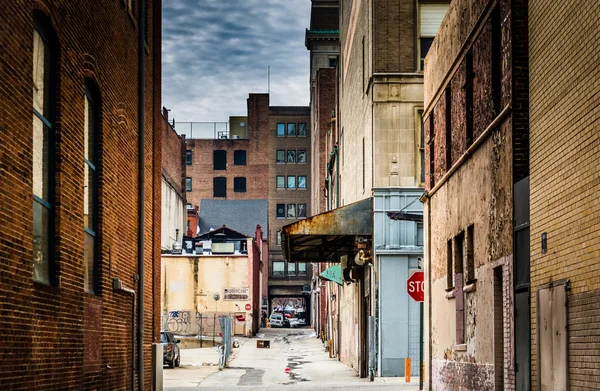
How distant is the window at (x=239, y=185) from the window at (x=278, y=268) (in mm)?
11102

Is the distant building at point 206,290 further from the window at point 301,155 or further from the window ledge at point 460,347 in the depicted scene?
the window ledge at point 460,347

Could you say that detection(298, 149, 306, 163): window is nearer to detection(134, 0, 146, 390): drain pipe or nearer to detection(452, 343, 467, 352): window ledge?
detection(134, 0, 146, 390): drain pipe

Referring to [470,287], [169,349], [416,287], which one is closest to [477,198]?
[470,287]

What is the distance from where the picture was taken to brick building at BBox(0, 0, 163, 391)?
34.6 ft

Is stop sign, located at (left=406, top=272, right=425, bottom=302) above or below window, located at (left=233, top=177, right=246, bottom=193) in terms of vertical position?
below

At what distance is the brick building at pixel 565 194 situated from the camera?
34.7ft

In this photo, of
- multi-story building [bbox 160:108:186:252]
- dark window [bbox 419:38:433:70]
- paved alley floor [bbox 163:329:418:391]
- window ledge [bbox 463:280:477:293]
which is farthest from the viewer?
multi-story building [bbox 160:108:186:252]

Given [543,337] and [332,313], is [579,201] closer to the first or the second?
[543,337]

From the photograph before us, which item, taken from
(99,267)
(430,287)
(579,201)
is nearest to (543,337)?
(579,201)

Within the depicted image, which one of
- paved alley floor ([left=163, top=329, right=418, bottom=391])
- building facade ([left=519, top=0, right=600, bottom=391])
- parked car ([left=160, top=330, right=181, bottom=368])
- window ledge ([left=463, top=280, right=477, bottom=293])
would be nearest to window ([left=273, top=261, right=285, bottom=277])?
paved alley floor ([left=163, top=329, right=418, bottom=391])

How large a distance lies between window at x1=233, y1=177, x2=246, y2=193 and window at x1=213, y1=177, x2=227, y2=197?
1.11 m

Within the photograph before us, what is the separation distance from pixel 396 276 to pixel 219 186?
82.0 metres

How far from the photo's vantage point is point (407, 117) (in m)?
29.9

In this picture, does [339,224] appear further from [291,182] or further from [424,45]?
[291,182]
